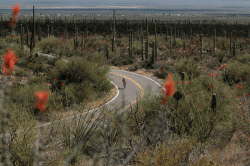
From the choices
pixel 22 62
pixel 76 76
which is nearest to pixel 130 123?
pixel 76 76

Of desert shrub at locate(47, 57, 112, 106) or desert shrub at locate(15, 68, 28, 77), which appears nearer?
desert shrub at locate(47, 57, 112, 106)

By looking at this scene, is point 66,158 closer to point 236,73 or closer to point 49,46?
point 236,73

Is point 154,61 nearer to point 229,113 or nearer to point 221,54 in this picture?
point 221,54

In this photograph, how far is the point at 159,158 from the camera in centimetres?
540

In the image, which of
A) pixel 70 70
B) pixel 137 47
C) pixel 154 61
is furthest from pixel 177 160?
pixel 137 47

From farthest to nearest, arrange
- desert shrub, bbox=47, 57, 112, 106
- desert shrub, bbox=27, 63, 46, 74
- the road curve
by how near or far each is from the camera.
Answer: desert shrub, bbox=27, 63, 46, 74 < the road curve < desert shrub, bbox=47, 57, 112, 106

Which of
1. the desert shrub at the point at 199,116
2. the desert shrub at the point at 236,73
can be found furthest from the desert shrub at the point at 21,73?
the desert shrub at the point at 236,73

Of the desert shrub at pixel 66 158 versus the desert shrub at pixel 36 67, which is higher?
the desert shrub at pixel 36 67

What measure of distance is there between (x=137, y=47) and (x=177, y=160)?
38324 millimetres

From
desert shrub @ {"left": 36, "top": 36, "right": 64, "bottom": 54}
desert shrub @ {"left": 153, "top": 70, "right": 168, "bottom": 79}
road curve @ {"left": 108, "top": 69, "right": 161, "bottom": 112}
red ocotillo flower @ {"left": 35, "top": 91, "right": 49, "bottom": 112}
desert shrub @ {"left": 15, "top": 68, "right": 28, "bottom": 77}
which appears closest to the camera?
red ocotillo flower @ {"left": 35, "top": 91, "right": 49, "bottom": 112}

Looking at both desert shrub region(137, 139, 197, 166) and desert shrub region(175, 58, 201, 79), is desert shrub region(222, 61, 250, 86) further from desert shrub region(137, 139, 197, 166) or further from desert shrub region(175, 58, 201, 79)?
desert shrub region(137, 139, 197, 166)

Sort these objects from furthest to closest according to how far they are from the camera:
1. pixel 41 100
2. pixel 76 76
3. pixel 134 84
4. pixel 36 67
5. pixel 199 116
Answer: pixel 134 84
pixel 36 67
pixel 76 76
pixel 41 100
pixel 199 116

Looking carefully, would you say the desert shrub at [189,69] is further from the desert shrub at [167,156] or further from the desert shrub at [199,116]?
the desert shrub at [167,156]

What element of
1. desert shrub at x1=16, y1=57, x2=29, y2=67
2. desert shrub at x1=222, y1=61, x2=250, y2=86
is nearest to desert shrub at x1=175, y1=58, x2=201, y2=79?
desert shrub at x1=222, y1=61, x2=250, y2=86
